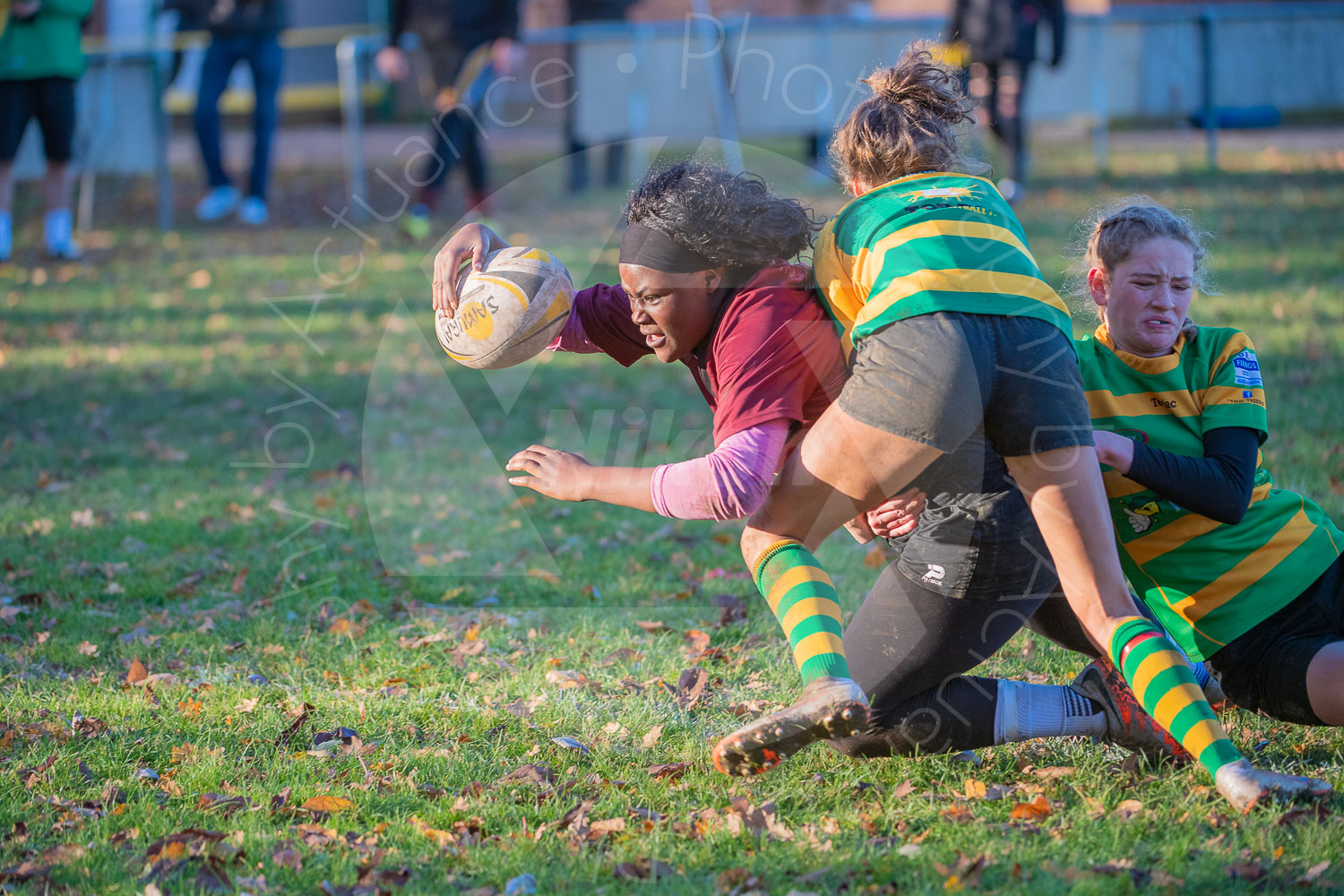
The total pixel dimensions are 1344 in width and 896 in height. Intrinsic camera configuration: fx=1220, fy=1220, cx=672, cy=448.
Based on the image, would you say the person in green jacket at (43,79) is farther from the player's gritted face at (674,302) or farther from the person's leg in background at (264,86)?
the player's gritted face at (674,302)

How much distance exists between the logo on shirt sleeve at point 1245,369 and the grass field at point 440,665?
3.18ft

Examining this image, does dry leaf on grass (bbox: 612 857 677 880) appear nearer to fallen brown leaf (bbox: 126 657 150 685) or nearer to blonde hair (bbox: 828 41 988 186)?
blonde hair (bbox: 828 41 988 186)

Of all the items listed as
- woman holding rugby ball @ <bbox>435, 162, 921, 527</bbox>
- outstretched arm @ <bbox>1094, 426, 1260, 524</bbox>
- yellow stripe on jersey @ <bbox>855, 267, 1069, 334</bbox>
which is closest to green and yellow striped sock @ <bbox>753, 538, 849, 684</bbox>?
woman holding rugby ball @ <bbox>435, 162, 921, 527</bbox>

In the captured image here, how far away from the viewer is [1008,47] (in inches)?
405

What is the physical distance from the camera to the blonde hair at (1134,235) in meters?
3.04

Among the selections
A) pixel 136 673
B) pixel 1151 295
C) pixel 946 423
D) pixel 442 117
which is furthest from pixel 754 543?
pixel 442 117

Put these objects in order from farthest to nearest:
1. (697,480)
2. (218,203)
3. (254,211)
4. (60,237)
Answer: (218,203)
(254,211)
(60,237)
(697,480)

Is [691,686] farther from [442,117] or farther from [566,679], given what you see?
[442,117]

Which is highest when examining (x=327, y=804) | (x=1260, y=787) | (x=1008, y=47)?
(x=1008, y=47)

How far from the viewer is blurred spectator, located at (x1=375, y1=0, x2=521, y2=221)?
399 inches

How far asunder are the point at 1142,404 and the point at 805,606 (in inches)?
39.2

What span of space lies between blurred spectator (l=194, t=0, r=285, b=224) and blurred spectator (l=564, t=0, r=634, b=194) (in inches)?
110

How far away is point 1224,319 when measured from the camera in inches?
307

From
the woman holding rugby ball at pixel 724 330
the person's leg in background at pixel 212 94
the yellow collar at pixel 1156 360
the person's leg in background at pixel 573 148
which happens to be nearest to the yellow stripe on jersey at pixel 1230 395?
the yellow collar at pixel 1156 360
